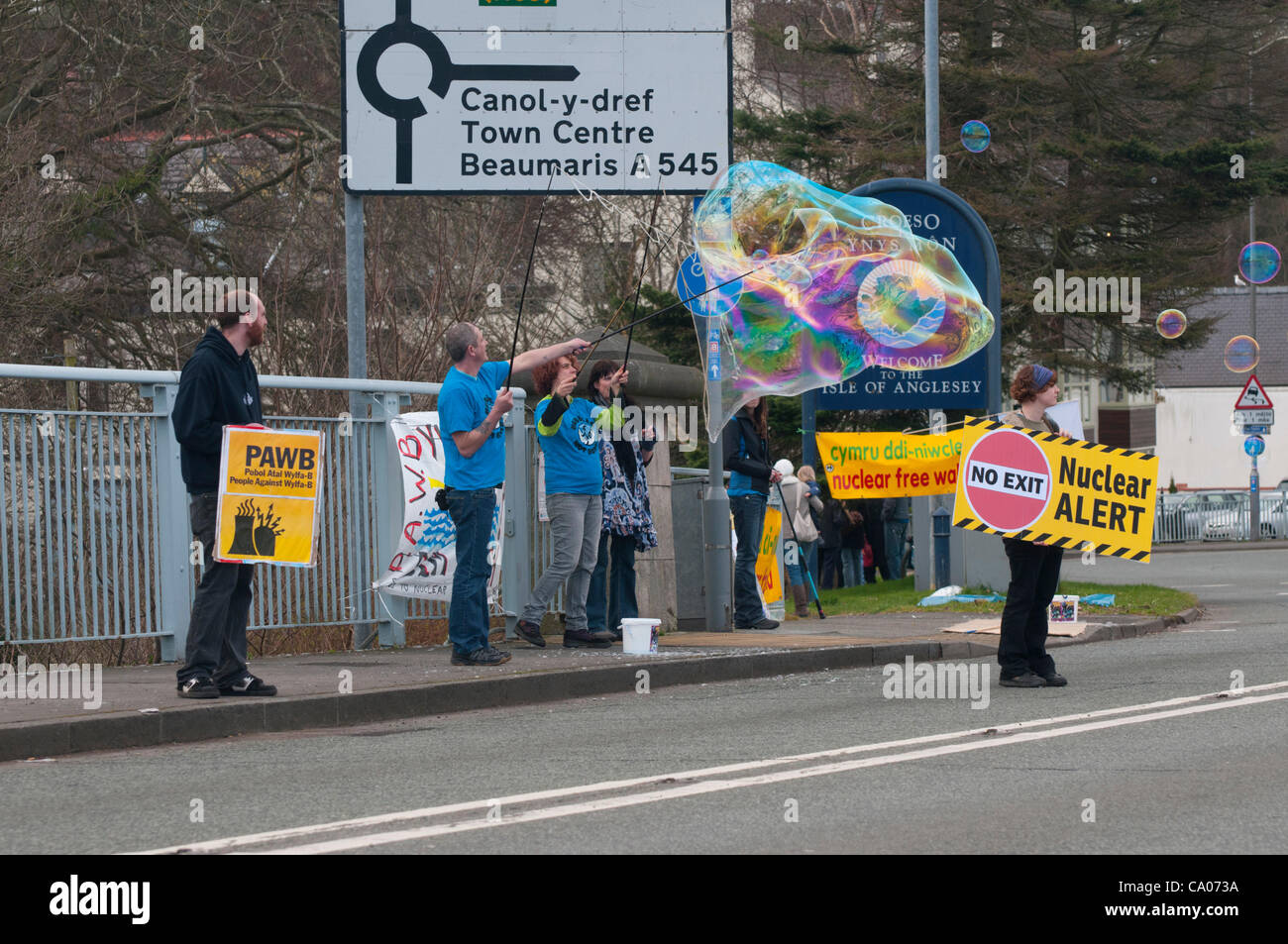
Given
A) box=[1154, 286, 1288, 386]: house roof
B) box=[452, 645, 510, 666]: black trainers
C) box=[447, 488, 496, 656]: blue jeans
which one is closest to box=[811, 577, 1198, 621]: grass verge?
box=[452, 645, 510, 666]: black trainers

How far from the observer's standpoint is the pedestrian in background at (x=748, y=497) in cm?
1437

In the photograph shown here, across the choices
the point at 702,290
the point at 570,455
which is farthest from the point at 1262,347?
the point at 570,455

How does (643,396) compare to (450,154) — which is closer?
(450,154)

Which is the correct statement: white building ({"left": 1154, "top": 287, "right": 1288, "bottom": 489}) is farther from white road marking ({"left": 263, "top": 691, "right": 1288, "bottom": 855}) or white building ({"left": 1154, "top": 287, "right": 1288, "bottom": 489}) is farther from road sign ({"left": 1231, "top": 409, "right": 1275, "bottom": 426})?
white road marking ({"left": 263, "top": 691, "right": 1288, "bottom": 855})

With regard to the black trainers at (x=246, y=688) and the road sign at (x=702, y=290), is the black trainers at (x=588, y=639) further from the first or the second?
the black trainers at (x=246, y=688)

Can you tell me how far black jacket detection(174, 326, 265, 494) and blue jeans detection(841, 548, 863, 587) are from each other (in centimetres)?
1650

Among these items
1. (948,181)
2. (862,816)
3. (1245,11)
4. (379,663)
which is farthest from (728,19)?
(1245,11)

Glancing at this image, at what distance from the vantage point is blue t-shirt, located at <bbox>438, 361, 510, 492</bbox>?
10.7 meters

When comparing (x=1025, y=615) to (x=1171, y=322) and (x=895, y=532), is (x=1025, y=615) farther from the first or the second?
(x=895, y=532)

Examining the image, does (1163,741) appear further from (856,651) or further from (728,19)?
(728,19)

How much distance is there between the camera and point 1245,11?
30094 millimetres

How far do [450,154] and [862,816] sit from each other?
867 centimetres

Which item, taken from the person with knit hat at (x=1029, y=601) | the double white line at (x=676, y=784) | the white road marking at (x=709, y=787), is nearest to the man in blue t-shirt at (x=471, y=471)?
the person with knit hat at (x=1029, y=601)

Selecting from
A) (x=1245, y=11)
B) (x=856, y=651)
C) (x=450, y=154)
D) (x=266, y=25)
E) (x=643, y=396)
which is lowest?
(x=856, y=651)
